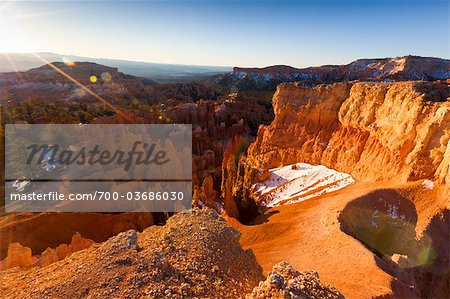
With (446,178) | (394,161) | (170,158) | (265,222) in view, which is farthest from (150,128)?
(446,178)

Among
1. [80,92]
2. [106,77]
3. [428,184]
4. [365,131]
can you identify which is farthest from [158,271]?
[106,77]

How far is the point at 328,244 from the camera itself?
14742mm

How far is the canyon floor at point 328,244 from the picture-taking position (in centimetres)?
1114

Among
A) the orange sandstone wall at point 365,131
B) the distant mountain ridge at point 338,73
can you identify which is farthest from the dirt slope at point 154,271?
the distant mountain ridge at point 338,73

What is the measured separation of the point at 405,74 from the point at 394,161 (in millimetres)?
77024

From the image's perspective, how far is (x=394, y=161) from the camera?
20094mm

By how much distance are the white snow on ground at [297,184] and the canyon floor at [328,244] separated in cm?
126

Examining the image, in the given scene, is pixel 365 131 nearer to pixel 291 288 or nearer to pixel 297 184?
pixel 297 184
